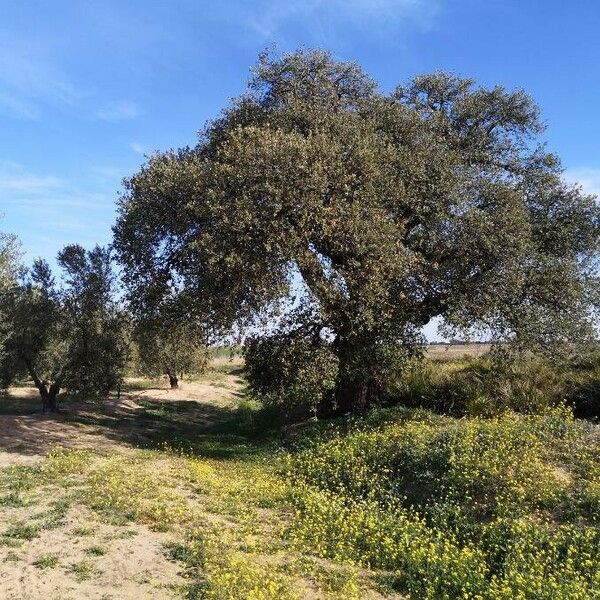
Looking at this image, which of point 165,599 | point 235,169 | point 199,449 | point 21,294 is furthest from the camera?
point 21,294

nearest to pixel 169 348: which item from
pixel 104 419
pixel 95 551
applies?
pixel 104 419

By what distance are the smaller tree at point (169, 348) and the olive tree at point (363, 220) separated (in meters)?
1.01

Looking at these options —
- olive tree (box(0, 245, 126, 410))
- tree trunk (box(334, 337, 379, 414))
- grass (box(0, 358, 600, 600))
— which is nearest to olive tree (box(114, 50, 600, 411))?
tree trunk (box(334, 337, 379, 414))

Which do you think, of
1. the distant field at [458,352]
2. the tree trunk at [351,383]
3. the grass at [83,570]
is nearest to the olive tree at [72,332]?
the tree trunk at [351,383]

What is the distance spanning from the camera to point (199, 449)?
21.2 meters

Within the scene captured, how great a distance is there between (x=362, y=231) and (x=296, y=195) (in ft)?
7.54

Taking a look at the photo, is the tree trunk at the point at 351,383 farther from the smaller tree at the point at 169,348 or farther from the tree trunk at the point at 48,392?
the tree trunk at the point at 48,392

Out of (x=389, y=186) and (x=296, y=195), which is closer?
(x=296, y=195)

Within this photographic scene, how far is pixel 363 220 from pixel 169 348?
2224cm

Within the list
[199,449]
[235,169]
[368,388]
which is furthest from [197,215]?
[368,388]

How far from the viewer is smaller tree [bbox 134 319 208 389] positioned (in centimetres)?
2038

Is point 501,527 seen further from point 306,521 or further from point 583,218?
point 583,218

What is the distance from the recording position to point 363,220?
17.9 metres

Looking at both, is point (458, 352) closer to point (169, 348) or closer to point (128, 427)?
point (169, 348)
